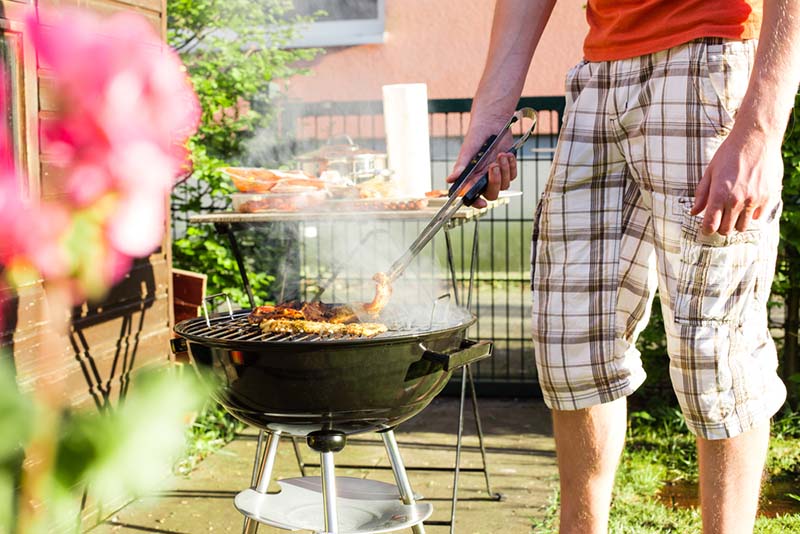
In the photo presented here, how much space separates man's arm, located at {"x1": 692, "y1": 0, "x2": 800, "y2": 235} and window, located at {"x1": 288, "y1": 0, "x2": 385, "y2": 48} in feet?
26.0

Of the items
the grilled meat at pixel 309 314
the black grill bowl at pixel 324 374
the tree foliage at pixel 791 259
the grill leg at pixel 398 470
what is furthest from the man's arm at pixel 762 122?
the tree foliage at pixel 791 259

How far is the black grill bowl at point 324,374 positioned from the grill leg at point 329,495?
83mm

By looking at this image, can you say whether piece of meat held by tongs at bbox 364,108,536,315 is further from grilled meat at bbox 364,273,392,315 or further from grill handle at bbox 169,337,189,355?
grill handle at bbox 169,337,189,355

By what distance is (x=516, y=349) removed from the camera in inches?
223

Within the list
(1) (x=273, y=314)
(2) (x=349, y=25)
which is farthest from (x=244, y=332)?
(2) (x=349, y=25)

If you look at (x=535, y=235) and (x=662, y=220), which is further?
(x=535, y=235)

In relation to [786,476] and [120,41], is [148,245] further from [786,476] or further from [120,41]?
[786,476]

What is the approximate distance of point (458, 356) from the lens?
2.06 meters

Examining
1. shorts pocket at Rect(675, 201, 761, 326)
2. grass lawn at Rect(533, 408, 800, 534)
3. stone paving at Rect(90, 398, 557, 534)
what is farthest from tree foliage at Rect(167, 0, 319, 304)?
shorts pocket at Rect(675, 201, 761, 326)

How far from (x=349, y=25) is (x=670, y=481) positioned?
23.6 ft

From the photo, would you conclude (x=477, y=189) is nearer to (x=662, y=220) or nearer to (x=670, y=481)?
(x=662, y=220)

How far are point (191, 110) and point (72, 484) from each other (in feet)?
0.61

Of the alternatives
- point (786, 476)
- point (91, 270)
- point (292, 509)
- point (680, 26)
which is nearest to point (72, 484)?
point (91, 270)

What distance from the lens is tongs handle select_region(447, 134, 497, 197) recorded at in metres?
2.22
